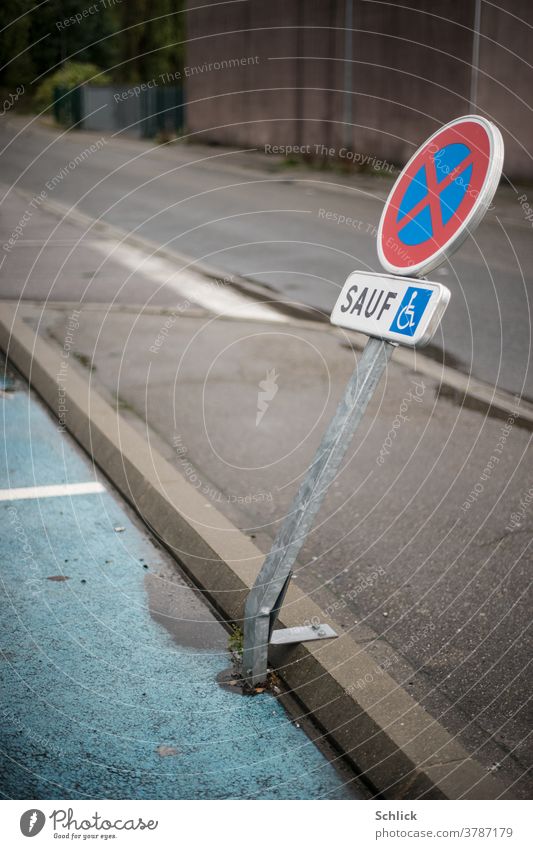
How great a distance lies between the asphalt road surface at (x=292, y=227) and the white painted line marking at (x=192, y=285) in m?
0.54

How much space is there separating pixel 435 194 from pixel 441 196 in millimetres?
58

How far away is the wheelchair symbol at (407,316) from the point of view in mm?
2762

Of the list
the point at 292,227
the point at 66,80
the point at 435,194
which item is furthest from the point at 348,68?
the point at 435,194

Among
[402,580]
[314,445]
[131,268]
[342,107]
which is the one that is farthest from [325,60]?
[402,580]

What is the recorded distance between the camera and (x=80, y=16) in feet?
21.6

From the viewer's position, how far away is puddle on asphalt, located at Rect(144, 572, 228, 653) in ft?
12.1

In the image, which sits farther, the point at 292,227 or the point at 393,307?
the point at 292,227

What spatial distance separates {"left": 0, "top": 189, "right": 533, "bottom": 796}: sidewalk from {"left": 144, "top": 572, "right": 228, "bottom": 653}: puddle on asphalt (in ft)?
1.59

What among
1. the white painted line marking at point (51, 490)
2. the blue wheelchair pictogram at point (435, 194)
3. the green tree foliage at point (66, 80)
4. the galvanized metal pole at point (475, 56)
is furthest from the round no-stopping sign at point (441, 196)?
the green tree foliage at point (66, 80)

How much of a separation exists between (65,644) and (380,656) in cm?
118

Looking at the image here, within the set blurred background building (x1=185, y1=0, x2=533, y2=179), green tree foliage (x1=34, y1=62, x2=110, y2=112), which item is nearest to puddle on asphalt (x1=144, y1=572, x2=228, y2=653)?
blurred background building (x1=185, y1=0, x2=533, y2=179)

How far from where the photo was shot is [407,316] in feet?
9.13

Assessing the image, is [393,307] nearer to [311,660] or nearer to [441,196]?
[441,196]

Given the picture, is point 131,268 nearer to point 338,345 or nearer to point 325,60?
point 338,345
